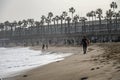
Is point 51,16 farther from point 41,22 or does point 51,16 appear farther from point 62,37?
point 62,37

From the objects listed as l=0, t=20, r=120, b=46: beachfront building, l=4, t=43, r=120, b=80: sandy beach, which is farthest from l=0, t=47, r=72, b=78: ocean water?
l=0, t=20, r=120, b=46: beachfront building

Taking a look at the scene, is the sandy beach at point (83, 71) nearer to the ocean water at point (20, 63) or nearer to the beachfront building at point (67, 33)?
the ocean water at point (20, 63)

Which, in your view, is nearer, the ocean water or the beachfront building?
the ocean water

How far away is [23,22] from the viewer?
7554 inches

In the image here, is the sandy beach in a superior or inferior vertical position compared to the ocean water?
superior

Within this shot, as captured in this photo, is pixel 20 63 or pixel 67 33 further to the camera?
pixel 67 33

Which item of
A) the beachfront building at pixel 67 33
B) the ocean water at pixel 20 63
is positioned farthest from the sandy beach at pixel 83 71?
the beachfront building at pixel 67 33

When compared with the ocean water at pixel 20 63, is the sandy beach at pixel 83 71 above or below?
above

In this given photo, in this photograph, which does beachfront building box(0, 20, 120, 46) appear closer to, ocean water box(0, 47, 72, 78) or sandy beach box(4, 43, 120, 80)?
ocean water box(0, 47, 72, 78)

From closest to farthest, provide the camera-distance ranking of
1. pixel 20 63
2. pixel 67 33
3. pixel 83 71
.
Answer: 1. pixel 83 71
2. pixel 20 63
3. pixel 67 33

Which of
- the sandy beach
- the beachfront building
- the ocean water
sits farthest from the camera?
the beachfront building

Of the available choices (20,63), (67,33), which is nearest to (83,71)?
(20,63)

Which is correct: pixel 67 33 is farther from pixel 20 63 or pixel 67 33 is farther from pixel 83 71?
pixel 83 71

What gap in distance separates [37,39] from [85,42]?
11661 centimetres
